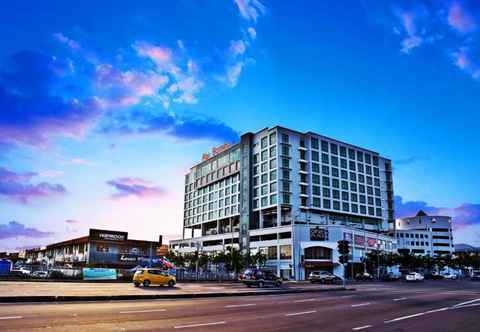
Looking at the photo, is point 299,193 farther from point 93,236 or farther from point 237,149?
point 93,236

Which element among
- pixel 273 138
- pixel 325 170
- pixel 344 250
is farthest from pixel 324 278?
pixel 325 170

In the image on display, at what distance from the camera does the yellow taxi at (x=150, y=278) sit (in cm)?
3562

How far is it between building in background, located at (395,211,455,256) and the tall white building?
38263mm

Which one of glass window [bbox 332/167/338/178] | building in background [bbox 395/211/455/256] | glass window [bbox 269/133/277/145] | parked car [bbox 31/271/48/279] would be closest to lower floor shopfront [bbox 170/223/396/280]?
glass window [bbox 332/167/338/178]

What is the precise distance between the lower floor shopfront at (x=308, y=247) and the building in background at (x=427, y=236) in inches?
2672

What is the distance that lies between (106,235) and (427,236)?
13267cm

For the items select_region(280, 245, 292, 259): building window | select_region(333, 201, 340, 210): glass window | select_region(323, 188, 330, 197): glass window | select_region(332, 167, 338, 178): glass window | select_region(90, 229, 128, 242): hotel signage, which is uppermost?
select_region(332, 167, 338, 178): glass window

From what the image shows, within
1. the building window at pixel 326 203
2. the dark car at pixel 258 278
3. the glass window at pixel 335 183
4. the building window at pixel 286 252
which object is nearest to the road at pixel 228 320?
the dark car at pixel 258 278

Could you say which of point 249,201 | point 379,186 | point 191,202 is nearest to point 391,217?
point 379,186

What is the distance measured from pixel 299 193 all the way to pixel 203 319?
305 feet

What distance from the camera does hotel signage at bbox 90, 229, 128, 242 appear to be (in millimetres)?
91963

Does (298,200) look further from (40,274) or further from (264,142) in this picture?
(40,274)

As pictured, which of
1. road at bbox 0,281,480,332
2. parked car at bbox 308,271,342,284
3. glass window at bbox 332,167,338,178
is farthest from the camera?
glass window at bbox 332,167,338,178

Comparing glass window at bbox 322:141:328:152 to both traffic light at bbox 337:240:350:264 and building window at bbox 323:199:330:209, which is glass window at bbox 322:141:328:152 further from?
traffic light at bbox 337:240:350:264
